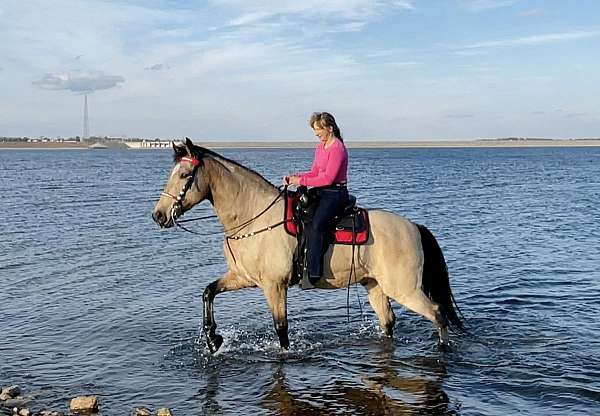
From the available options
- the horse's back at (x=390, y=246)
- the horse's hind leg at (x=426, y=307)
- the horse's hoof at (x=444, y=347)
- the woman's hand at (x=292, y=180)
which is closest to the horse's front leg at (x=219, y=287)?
the woman's hand at (x=292, y=180)

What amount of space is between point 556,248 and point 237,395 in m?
14.6

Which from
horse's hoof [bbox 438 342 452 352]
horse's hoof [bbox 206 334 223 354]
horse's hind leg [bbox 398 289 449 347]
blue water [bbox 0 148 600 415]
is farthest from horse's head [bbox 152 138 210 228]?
horse's hoof [bbox 438 342 452 352]

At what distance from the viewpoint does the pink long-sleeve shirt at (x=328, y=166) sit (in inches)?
381

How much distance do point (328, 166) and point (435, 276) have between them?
247 centimetres

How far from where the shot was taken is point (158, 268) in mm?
18797

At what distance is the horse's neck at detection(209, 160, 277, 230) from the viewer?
10.0 meters

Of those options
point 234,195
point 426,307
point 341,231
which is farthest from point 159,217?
point 426,307

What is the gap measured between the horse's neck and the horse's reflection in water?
7.24ft

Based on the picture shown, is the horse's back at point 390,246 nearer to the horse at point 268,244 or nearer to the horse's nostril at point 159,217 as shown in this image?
the horse at point 268,244

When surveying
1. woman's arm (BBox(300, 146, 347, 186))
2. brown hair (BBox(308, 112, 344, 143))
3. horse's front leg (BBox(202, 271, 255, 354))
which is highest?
brown hair (BBox(308, 112, 344, 143))

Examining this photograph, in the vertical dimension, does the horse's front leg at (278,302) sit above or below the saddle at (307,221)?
below

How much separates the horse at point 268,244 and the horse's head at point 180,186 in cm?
1

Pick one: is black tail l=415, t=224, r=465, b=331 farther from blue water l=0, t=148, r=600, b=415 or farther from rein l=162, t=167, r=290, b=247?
rein l=162, t=167, r=290, b=247

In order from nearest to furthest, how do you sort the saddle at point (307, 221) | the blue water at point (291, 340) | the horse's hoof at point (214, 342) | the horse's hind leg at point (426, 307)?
1. the blue water at point (291, 340)
2. the saddle at point (307, 221)
3. the horse's hind leg at point (426, 307)
4. the horse's hoof at point (214, 342)
